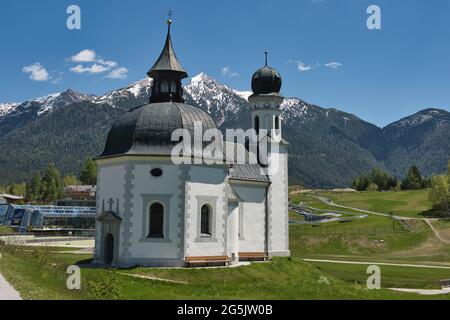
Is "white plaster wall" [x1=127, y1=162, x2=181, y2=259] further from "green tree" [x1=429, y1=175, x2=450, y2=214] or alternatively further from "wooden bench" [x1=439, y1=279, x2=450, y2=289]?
"green tree" [x1=429, y1=175, x2=450, y2=214]

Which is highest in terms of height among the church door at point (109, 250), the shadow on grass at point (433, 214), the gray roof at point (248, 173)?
the gray roof at point (248, 173)

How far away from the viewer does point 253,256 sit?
4103 centimetres

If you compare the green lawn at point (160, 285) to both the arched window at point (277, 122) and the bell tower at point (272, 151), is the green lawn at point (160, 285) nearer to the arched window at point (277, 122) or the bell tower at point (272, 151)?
the bell tower at point (272, 151)

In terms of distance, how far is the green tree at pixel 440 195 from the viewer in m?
84.7

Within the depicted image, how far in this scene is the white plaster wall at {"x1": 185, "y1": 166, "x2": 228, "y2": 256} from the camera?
3266 cm

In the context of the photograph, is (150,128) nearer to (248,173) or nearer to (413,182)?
(248,173)

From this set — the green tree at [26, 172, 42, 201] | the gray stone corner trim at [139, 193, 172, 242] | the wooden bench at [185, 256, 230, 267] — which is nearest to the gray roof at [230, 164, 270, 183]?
the wooden bench at [185, 256, 230, 267]

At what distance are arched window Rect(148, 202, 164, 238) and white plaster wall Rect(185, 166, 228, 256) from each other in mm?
1711

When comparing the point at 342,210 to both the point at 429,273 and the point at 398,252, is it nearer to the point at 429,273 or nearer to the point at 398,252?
the point at 398,252

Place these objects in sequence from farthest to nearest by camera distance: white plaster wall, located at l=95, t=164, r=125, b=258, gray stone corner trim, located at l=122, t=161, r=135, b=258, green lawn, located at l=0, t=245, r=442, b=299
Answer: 1. white plaster wall, located at l=95, t=164, r=125, b=258
2. gray stone corner trim, located at l=122, t=161, r=135, b=258
3. green lawn, located at l=0, t=245, r=442, b=299

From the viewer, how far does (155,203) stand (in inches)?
1282

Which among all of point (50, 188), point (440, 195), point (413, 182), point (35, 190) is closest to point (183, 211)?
point (440, 195)

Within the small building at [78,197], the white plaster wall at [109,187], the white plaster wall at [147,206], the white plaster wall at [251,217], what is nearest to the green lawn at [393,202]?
the white plaster wall at [251,217]

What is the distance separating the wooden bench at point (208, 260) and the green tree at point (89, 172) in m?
92.2
